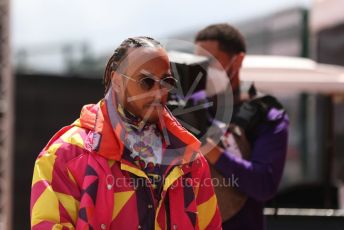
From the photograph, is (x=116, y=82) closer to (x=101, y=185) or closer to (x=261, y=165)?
(x=101, y=185)

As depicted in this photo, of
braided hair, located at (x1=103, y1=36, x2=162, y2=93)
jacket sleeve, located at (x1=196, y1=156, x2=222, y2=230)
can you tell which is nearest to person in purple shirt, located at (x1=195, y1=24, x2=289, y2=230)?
jacket sleeve, located at (x1=196, y1=156, x2=222, y2=230)

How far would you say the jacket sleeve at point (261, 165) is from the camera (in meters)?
3.11

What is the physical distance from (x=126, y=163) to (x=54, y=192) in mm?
241

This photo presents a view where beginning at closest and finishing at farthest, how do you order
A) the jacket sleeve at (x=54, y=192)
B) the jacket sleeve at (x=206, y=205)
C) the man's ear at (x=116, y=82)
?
the jacket sleeve at (x=54, y=192)
the man's ear at (x=116, y=82)
the jacket sleeve at (x=206, y=205)

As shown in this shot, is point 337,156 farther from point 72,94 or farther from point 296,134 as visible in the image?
point 72,94

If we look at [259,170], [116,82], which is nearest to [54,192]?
[116,82]

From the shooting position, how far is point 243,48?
346 centimetres

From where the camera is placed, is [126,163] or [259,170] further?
[259,170]

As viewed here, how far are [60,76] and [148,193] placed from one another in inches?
252

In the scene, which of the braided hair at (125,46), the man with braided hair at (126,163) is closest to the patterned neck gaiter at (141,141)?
the man with braided hair at (126,163)

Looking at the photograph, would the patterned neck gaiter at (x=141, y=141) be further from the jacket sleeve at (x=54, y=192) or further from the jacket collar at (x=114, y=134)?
the jacket sleeve at (x=54, y=192)

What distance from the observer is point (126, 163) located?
2.23 m

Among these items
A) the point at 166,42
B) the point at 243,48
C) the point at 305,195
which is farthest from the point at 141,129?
the point at 305,195

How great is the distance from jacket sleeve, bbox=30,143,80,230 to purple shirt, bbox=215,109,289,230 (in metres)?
1.08
